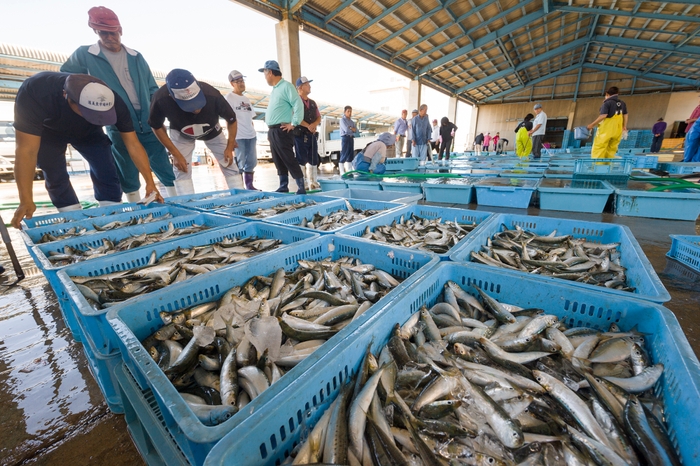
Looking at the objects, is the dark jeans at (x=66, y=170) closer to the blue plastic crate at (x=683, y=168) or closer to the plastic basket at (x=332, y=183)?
the plastic basket at (x=332, y=183)

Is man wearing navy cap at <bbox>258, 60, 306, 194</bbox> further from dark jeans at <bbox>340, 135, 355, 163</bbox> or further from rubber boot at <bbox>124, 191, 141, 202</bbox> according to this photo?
dark jeans at <bbox>340, 135, 355, 163</bbox>

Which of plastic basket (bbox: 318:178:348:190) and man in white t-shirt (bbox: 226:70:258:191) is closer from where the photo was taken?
man in white t-shirt (bbox: 226:70:258:191)

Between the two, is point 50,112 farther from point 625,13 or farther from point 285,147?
point 625,13

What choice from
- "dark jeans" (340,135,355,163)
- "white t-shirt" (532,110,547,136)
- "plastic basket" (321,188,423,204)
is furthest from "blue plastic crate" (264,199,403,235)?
"white t-shirt" (532,110,547,136)

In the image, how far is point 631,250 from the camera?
2.28 meters

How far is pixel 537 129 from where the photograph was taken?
37.1ft

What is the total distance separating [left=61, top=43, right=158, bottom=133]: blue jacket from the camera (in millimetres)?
3938

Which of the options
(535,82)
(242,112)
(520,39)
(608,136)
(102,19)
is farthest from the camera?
(535,82)

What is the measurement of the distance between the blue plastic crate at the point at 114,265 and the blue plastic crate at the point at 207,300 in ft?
0.24

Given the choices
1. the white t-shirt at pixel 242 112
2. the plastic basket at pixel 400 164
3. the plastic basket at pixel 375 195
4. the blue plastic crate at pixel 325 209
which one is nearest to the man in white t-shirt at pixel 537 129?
the plastic basket at pixel 400 164

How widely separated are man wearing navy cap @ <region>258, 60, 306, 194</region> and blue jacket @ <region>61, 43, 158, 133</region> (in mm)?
1889

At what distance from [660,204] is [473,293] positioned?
4969mm

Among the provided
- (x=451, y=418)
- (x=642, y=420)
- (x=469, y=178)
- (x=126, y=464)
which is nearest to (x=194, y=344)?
(x=126, y=464)

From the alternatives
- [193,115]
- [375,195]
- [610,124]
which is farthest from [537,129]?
[193,115]
